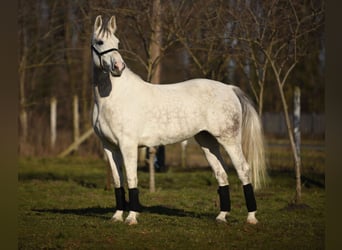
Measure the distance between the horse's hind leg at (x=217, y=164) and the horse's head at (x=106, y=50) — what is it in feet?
5.37

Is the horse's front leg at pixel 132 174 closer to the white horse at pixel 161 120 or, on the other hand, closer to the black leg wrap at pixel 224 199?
the white horse at pixel 161 120

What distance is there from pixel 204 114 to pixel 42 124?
47.5 ft

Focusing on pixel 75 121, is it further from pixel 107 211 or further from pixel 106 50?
pixel 106 50

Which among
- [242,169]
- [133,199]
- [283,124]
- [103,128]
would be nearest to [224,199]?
[242,169]

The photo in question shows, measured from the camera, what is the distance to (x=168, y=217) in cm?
757

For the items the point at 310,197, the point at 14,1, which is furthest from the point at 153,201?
the point at 14,1

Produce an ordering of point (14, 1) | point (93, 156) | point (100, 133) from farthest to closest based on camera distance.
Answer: point (93, 156), point (100, 133), point (14, 1)

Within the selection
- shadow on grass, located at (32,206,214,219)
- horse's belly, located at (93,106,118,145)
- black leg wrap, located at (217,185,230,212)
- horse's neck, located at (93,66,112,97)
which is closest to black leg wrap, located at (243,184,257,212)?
black leg wrap, located at (217,185,230,212)

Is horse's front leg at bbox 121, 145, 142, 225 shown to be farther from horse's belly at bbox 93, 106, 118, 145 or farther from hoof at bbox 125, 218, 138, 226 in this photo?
horse's belly at bbox 93, 106, 118, 145

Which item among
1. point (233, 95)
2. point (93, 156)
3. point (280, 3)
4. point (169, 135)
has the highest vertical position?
point (280, 3)

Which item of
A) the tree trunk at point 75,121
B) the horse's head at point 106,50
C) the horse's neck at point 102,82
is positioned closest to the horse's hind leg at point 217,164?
the horse's neck at point 102,82

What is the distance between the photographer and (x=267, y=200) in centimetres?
989

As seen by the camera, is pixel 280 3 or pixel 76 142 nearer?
pixel 280 3

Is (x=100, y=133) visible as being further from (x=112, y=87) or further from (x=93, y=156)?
(x=93, y=156)
